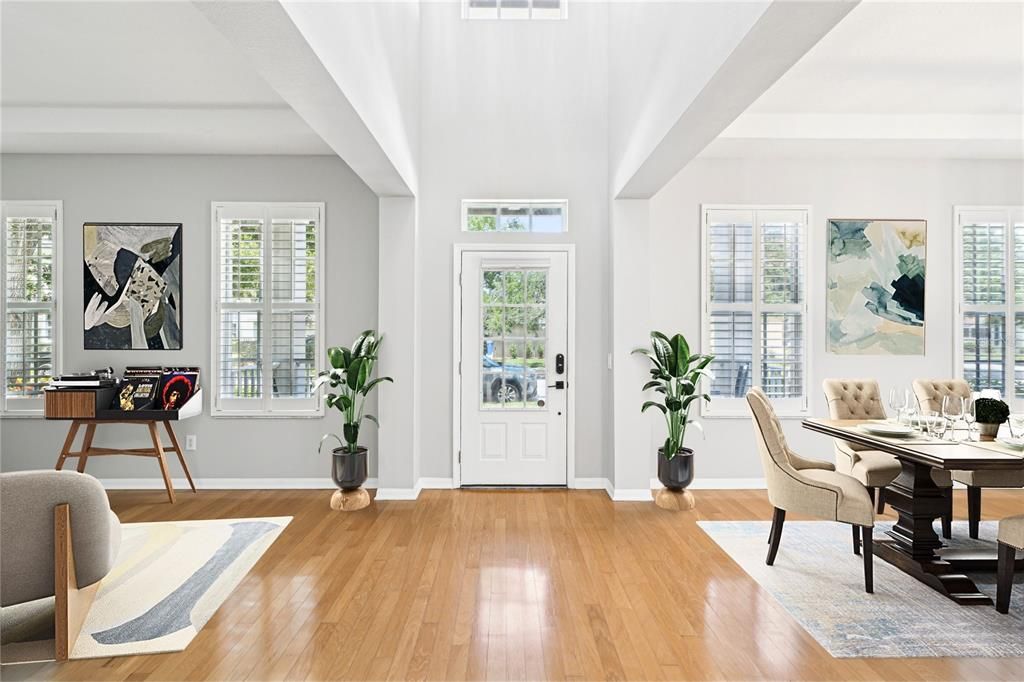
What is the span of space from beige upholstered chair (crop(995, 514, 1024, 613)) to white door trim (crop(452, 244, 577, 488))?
10.0 ft

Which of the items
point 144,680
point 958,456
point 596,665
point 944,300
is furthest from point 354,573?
point 944,300

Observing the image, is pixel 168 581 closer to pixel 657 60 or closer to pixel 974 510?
pixel 657 60

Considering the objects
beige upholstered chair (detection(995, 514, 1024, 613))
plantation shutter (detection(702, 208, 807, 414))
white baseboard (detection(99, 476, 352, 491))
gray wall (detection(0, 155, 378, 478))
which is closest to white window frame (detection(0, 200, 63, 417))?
gray wall (detection(0, 155, 378, 478))

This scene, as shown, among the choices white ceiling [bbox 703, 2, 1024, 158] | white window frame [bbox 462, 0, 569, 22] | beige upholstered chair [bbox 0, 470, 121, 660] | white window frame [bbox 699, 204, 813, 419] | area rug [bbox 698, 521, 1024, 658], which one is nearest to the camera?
beige upholstered chair [bbox 0, 470, 121, 660]

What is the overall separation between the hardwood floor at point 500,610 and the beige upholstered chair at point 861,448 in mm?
763

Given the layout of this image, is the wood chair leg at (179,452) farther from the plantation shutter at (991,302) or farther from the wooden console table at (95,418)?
the plantation shutter at (991,302)

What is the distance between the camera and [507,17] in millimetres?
5426

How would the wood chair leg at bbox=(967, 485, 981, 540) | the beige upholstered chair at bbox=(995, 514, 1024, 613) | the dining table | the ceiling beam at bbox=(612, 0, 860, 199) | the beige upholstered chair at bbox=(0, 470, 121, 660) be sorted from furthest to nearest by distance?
the wood chair leg at bbox=(967, 485, 981, 540), the dining table, the beige upholstered chair at bbox=(995, 514, 1024, 613), the beige upholstered chair at bbox=(0, 470, 121, 660), the ceiling beam at bbox=(612, 0, 860, 199)

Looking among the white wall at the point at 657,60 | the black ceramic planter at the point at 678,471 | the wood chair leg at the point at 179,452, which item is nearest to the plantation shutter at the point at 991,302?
the black ceramic planter at the point at 678,471

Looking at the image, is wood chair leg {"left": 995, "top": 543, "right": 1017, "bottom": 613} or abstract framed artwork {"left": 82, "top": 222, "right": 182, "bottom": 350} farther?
abstract framed artwork {"left": 82, "top": 222, "right": 182, "bottom": 350}

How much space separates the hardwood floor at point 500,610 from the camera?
2.54 metres

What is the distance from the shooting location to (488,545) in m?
4.02

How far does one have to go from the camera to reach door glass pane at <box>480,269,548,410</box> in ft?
18.1

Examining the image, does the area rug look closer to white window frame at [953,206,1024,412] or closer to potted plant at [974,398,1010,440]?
potted plant at [974,398,1010,440]
